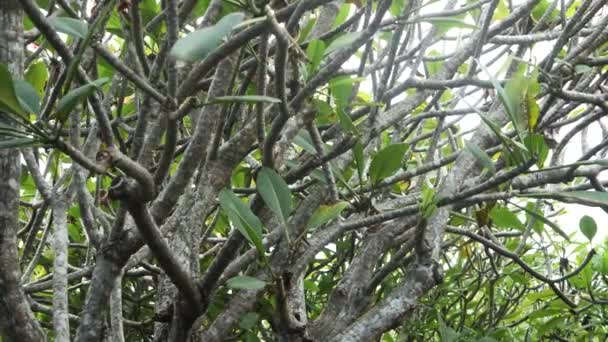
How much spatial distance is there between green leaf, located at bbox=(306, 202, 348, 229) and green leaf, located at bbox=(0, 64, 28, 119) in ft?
1.24

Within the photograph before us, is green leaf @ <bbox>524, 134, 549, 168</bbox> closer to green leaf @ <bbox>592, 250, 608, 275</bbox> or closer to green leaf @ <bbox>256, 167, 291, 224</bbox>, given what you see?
green leaf @ <bbox>256, 167, 291, 224</bbox>

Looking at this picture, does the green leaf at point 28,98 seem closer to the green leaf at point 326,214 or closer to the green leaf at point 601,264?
the green leaf at point 326,214

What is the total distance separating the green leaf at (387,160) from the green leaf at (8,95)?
46 centimetres

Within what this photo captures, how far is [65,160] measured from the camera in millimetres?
1355

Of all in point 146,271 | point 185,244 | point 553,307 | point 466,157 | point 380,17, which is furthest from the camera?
point 553,307

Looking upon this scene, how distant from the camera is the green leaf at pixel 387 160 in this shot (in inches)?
33.8

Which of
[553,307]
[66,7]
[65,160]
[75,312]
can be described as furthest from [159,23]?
[553,307]

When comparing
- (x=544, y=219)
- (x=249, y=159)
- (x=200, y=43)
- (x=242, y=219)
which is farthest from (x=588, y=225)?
(x=200, y=43)

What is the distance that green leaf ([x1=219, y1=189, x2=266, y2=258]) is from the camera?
0.69 metres

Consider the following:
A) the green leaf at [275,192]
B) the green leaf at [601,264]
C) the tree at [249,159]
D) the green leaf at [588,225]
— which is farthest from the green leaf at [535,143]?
the green leaf at [601,264]

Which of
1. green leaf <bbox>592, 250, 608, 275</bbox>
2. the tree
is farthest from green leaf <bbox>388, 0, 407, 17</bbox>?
green leaf <bbox>592, 250, 608, 275</bbox>

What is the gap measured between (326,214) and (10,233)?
0.33 metres

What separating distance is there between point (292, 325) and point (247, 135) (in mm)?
232

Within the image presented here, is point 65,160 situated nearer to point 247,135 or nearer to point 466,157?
point 247,135
